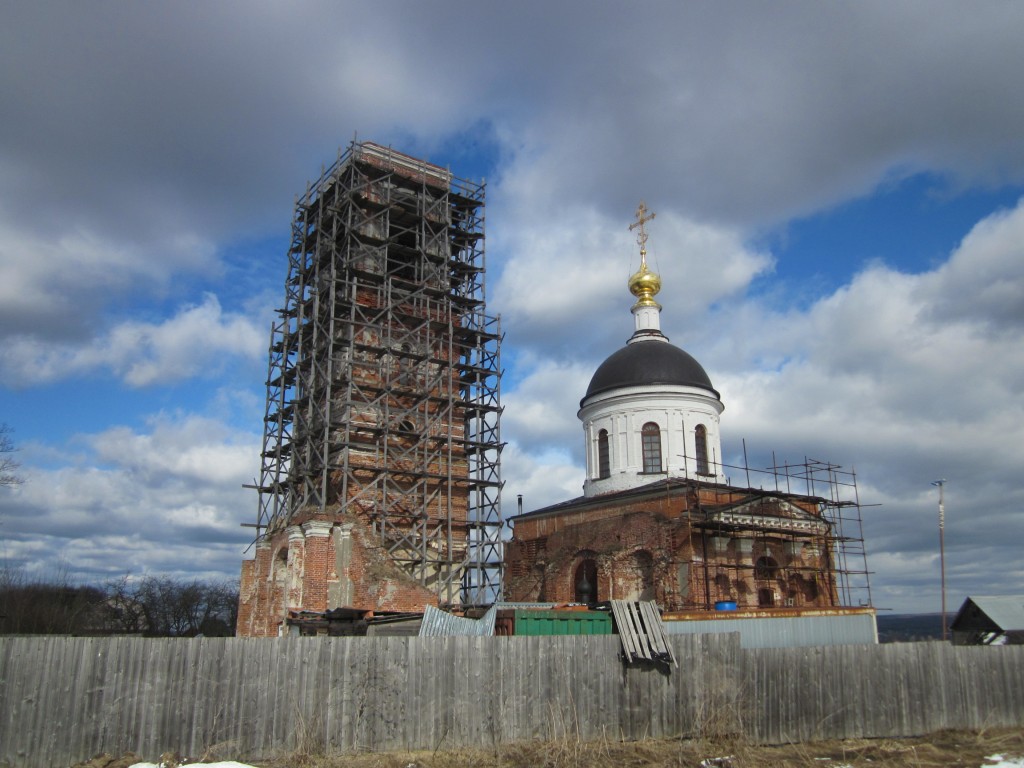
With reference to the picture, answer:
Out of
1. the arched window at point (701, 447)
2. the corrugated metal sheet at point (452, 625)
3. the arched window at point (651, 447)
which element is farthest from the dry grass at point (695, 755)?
the arched window at point (701, 447)

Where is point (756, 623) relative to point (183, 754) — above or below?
above

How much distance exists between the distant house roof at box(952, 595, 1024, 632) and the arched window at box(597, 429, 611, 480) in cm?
1218

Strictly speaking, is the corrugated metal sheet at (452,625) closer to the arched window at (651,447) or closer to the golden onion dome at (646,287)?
the arched window at (651,447)

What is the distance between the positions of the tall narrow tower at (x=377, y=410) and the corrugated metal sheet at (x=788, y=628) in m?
7.39

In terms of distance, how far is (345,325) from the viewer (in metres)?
27.2

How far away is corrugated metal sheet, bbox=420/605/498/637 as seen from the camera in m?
15.3

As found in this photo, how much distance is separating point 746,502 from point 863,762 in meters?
13.6

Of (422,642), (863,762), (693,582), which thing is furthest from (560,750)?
(693,582)

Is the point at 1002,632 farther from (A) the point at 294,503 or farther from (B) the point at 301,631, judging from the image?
(A) the point at 294,503

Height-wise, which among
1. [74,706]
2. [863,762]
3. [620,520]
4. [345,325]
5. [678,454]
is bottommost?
[863,762]

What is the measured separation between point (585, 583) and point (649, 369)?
28.9 ft

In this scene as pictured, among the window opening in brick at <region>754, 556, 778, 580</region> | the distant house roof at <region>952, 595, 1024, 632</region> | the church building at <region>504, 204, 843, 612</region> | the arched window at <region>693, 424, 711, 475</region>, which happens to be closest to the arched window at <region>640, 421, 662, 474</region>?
the church building at <region>504, 204, 843, 612</region>

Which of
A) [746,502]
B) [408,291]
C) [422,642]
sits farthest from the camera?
[408,291]

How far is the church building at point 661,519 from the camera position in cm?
2442
